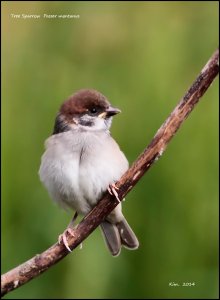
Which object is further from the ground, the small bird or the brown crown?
the brown crown

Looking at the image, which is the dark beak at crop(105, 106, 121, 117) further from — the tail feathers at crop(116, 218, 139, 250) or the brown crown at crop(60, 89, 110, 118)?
the tail feathers at crop(116, 218, 139, 250)

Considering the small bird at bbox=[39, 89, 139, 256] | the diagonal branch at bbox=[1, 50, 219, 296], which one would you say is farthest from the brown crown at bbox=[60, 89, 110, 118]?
the diagonal branch at bbox=[1, 50, 219, 296]

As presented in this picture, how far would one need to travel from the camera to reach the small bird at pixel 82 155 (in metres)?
3.62

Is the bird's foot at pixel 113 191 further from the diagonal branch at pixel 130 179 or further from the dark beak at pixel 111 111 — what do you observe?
the dark beak at pixel 111 111

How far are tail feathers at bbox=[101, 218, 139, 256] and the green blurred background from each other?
25cm

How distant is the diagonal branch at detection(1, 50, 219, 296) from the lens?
9.56 ft

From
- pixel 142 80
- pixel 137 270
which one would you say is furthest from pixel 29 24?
pixel 137 270

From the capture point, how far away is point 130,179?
10.3 ft

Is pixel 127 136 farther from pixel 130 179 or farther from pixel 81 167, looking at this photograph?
pixel 130 179

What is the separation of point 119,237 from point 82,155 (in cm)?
50

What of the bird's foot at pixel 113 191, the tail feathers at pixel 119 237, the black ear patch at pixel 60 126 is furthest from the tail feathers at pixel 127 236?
the bird's foot at pixel 113 191

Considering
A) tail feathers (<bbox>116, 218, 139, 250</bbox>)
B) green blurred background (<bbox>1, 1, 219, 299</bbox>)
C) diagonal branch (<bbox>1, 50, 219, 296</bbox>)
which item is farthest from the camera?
green blurred background (<bbox>1, 1, 219, 299</bbox>)

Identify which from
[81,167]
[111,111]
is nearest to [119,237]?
[81,167]

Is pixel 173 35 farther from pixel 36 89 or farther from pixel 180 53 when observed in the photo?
pixel 36 89
